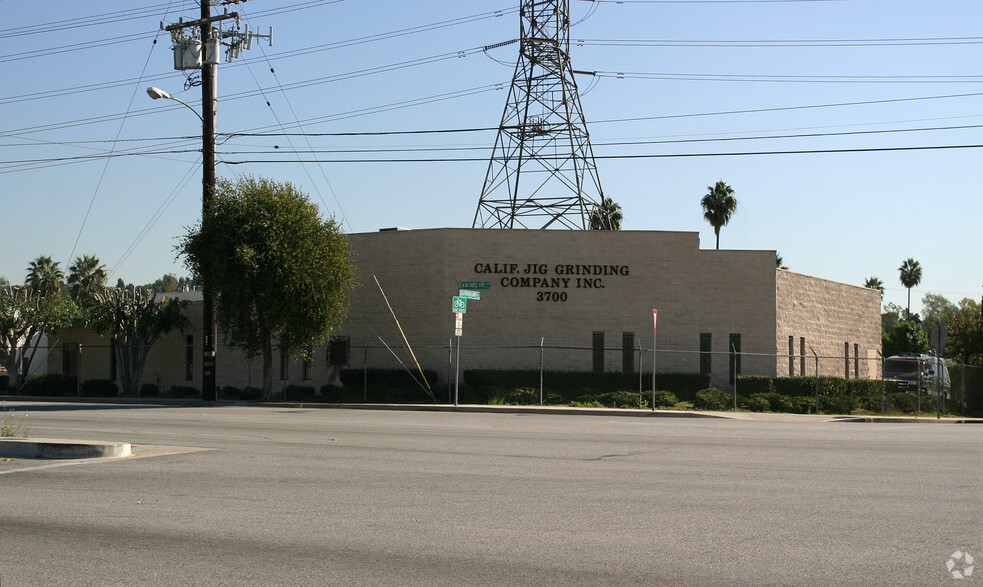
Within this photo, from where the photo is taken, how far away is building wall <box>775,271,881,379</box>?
36.6 m

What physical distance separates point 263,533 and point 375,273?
27.9 metres

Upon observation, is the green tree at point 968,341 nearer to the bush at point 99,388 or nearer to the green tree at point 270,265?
the green tree at point 270,265

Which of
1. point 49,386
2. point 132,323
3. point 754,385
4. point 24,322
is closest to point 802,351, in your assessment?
point 754,385

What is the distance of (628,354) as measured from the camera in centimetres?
3450

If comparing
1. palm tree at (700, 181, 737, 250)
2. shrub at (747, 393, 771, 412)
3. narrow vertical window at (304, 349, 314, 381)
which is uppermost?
palm tree at (700, 181, 737, 250)

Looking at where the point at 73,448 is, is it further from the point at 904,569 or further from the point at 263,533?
the point at 904,569

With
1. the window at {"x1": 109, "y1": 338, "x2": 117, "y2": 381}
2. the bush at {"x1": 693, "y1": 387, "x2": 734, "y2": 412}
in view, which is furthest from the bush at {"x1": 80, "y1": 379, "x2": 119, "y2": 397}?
the bush at {"x1": 693, "y1": 387, "x2": 734, "y2": 412}

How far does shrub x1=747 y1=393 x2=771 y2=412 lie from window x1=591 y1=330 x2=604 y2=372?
634cm

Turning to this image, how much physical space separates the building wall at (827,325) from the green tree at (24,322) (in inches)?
1204

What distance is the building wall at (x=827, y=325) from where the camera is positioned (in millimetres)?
36562

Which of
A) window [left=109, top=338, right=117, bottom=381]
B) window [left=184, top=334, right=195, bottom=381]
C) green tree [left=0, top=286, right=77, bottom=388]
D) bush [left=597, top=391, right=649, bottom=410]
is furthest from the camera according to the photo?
window [left=109, top=338, right=117, bottom=381]

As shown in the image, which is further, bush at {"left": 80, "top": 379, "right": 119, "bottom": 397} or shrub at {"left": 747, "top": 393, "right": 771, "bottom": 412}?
bush at {"left": 80, "top": 379, "right": 119, "bottom": 397}

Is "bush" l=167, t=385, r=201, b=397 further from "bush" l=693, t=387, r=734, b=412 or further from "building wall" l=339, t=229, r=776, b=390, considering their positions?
"bush" l=693, t=387, r=734, b=412

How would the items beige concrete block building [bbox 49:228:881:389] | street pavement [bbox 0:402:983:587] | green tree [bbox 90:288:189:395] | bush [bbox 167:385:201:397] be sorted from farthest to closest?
green tree [bbox 90:288:189:395], bush [bbox 167:385:201:397], beige concrete block building [bbox 49:228:881:389], street pavement [bbox 0:402:983:587]
